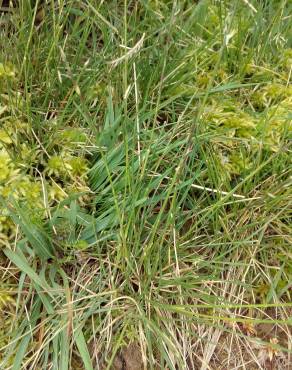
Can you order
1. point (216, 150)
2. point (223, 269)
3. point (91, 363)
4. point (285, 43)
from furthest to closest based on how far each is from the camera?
1. point (285, 43)
2. point (216, 150)
3. point (223, 269)
4. point (91, 363)

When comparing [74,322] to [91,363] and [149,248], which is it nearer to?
[91,363]

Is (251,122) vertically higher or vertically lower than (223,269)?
higher

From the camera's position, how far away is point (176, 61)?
180 centimetres

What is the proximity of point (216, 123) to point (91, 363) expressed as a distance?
2.49ft

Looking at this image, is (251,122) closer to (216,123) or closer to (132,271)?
(216,123)

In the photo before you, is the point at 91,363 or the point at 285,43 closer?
the point at 91,363

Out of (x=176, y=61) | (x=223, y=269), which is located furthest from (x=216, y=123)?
(x=223, y=269)

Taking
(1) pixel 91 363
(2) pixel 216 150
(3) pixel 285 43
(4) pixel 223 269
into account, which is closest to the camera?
(1) pixel 91 363

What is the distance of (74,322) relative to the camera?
1.48 m

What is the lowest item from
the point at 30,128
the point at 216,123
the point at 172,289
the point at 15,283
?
the point at 172,289

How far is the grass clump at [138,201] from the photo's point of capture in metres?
1.49

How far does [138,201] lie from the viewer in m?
1.52

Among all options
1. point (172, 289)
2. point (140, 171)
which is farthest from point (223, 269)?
point (140, 171)

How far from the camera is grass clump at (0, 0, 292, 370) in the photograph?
4.87ft
